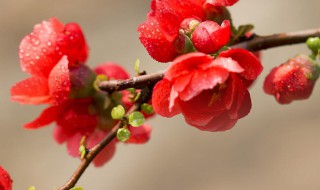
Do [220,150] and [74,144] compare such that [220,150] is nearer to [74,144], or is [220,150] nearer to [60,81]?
[74,144]

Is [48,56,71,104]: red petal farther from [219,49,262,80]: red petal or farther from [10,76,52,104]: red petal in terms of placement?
[219,49,262,80]: red petal

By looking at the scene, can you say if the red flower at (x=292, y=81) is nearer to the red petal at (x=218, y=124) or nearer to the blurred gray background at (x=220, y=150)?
the red petal at (x=218, y=124)

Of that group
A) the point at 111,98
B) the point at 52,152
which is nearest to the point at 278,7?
the point at 52,152

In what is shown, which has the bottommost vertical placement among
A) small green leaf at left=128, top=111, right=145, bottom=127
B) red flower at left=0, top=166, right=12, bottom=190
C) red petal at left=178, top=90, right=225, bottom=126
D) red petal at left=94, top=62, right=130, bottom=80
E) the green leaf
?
red petal at left=94, top=62, right=130, bottom=80

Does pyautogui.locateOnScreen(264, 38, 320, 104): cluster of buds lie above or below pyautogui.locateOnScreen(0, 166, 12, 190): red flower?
below

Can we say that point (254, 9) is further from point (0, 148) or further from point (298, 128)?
point (0, 148)

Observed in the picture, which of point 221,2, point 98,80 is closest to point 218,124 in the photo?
point 221,2

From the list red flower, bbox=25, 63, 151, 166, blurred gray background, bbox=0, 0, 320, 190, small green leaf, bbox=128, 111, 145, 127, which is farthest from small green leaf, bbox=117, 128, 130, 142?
blurred gray background, bbox=0, 0, 320, 190

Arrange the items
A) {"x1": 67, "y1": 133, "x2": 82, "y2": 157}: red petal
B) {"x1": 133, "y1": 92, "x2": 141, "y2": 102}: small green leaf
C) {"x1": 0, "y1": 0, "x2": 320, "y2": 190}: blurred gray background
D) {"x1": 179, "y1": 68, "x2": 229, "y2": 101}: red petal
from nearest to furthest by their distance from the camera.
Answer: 1. {"x1": 179, "y1": 68, "x2": 229, "y2": 101}: red petal
2. {"x1": 133, "y1": 92, "x2": 141, "y2": 102}: small green leaf
3. {"x1": 67, "y1": 133, "x2": 82, "y2": 157}: red petal
4. {"x1": 0, "y1": 0, "x2": 320, "y2": 190}: blurred gray background
